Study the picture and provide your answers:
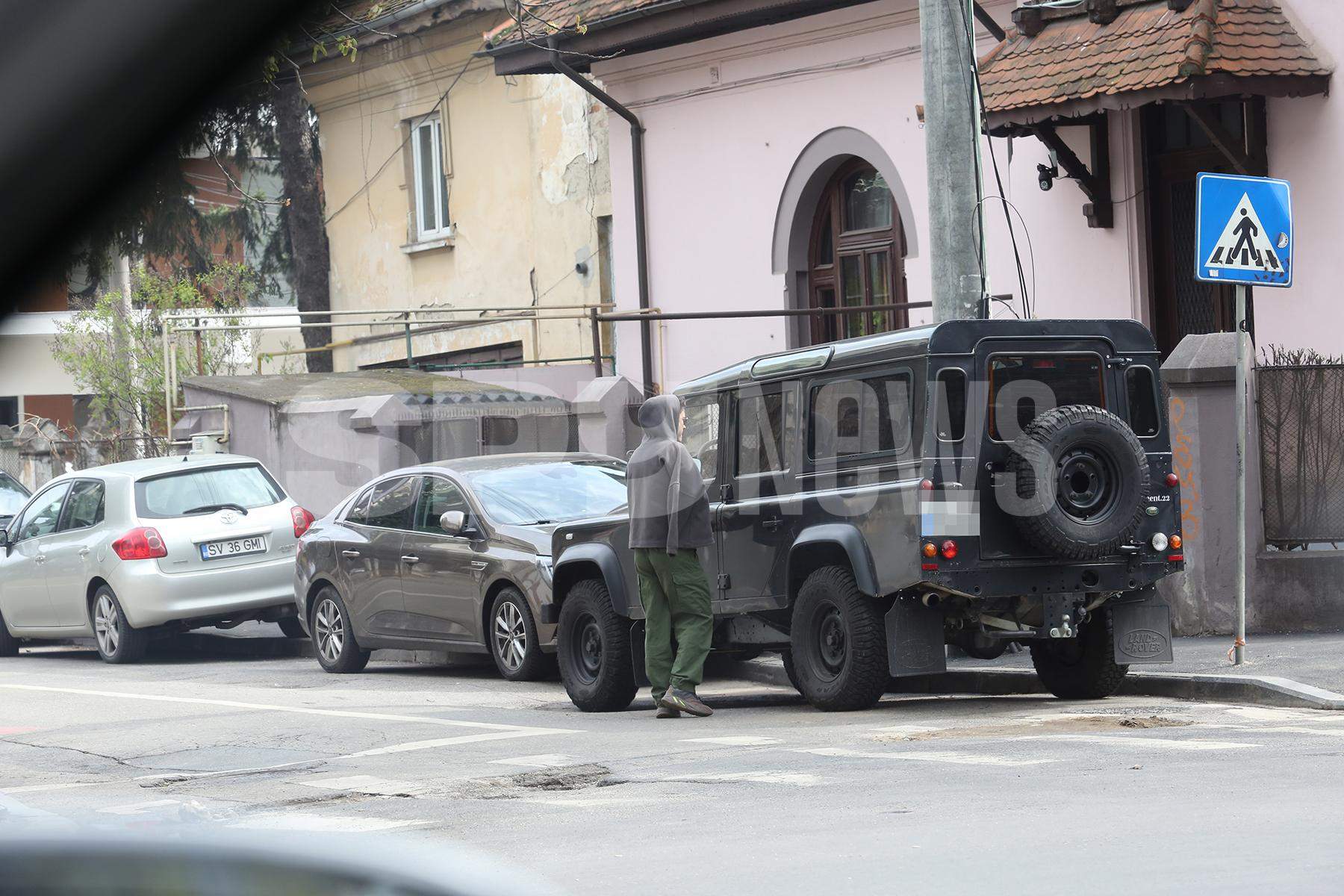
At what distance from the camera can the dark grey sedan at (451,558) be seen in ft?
43.0

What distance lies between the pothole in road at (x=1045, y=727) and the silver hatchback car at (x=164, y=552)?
8.08m

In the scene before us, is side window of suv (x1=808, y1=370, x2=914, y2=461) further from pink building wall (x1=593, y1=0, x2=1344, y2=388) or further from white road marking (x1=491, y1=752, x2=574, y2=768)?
pink building wall (x1=593, y1=0, x2=1344, y2=388)

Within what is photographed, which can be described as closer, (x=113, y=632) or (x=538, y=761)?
(x=538, y=761)

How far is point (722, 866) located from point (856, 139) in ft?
47.5

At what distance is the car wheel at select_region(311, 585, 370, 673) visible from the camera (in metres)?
14.8

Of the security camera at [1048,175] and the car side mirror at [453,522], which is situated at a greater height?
the security camera at [1048,175]

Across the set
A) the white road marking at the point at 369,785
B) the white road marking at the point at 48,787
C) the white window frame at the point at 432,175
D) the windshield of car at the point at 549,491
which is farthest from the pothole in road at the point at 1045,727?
the white window frame at the point at 432,175

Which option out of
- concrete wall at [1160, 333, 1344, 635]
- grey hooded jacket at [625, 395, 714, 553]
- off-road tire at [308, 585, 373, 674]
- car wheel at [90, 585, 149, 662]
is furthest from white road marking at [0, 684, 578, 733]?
concrete wall at [1160, 333, 1344, 635]

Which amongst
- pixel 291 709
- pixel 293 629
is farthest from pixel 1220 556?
pixel 293 629

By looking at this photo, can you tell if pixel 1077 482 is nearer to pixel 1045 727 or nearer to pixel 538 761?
pixel 1045 727

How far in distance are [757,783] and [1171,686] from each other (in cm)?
398

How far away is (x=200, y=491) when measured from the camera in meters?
16.5

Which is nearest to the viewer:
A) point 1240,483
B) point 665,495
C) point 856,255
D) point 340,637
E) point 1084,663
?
point 1084,663

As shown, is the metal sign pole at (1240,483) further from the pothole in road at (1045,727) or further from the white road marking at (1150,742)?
the white road marking at (1150,742)
